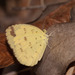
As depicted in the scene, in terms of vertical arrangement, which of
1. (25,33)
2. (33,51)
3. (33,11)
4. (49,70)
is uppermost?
(25,33)

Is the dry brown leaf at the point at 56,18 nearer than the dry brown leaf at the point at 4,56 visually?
No

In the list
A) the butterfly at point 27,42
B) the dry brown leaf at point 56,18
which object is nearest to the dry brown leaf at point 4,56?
the butterfly at point 27,42

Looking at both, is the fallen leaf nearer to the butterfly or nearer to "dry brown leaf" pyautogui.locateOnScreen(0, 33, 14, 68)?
"dry brown leaf" pyautogui.locateOnScreen(0, 33, 14, 68)

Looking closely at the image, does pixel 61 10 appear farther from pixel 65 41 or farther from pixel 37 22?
pixel 65 41

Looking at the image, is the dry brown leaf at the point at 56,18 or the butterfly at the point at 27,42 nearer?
the butterfly at the point at 27,42

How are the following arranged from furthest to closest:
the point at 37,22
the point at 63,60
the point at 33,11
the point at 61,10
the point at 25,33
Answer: the point at 33,11
the point at 61,10
the point at 37,22
the point at 25,33
the point at 63,60

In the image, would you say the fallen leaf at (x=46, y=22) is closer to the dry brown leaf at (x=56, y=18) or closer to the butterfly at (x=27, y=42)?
the dry brown leaf at (x=56, y=18)

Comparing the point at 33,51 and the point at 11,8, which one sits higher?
the point at 33,51

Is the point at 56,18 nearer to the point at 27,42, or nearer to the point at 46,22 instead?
the point at 46,22

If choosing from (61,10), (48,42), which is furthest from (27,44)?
(61,10)
